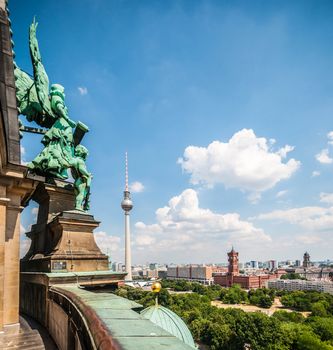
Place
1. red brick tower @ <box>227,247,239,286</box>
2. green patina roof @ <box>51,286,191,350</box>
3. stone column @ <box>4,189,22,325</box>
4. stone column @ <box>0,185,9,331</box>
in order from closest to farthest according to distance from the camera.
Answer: green patina roof @ <box>51,286,191,350</box> → stone column @ <box>0,185,9,331</box> → stone column @ <box>4,189,22,325</box> → red brick tower @ <box>227,247,239,286</box>

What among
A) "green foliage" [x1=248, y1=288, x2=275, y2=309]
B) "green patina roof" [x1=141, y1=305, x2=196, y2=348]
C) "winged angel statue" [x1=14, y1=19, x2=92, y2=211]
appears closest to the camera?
"green patina roof" [x1=141, y1=305, x2=196, y2=348]

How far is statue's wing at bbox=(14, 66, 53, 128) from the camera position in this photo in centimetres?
1040

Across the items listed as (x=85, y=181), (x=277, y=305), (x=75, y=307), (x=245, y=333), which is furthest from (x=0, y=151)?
(x=277, y=305)

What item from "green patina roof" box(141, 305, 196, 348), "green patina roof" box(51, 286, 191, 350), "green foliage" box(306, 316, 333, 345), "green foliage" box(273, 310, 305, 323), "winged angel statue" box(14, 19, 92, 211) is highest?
"winged angel statue" box(14, 19, 92, 211)

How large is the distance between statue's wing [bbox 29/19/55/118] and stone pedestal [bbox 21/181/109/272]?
2699 millimetres

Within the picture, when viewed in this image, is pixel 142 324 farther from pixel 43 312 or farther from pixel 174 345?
pixel 43 312

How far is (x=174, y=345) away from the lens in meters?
2.43

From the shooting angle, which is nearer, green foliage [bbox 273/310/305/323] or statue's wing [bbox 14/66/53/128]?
statue's wing [bbox 14/66/53/128]

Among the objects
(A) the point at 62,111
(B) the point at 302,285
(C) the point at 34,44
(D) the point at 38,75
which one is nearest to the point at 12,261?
(A) the point at 62,111

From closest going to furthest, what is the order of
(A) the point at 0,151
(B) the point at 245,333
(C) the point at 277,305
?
(A) the point at 0,151 → (B) the point at 245,333 → (C) the point at 277,305

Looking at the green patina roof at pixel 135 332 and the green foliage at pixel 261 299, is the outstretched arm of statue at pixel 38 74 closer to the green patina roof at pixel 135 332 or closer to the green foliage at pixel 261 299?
the green patina roof at pixel 135 332

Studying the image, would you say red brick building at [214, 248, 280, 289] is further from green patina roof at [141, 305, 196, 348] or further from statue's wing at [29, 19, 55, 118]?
statue's wing at [29, 19, 55, 118]

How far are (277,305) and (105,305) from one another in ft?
383

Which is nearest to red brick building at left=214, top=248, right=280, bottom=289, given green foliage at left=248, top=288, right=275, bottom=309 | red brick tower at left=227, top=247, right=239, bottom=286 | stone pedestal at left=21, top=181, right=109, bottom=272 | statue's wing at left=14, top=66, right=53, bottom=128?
red brick tower at left=227, top=247, right=239, bottom=286
